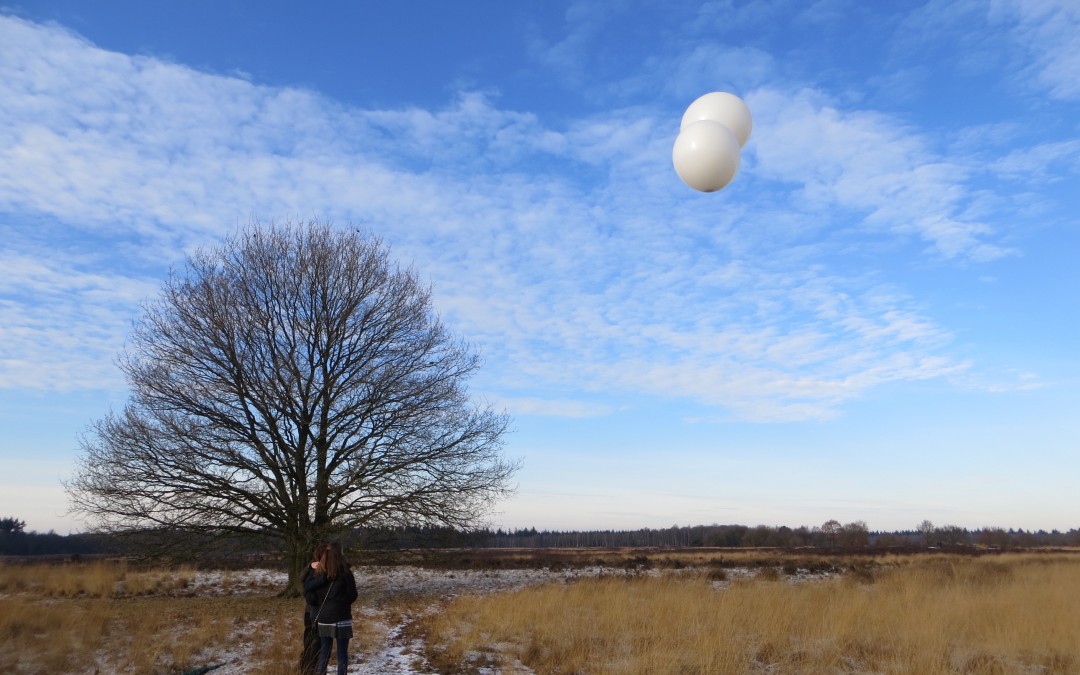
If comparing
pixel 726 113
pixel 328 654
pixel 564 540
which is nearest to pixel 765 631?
pixel 328 654

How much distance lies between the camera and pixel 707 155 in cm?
495

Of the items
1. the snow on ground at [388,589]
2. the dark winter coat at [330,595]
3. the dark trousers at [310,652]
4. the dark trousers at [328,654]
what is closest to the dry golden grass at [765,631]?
the snow on ground at [388,589]

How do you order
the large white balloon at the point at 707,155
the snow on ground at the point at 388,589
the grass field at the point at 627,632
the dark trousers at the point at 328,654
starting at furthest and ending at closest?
1. the snow on ground at the point at 388,589
2. the grass field at the point at 627,632
3. the dark trousers at the point at 328,654
4. the large white balloon at the point at 707,155

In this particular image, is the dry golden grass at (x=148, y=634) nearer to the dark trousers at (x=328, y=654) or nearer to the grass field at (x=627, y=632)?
the grass field at (x=627, y=632)

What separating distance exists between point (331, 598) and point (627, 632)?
473 cm

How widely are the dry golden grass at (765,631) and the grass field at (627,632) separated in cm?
3

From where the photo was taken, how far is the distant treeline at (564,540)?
55.1 feet

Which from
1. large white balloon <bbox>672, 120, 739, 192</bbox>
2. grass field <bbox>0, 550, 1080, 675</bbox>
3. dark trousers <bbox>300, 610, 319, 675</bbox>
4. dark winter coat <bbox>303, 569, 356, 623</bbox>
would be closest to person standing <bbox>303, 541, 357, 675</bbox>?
dark winter coat <bbox>303, 569, 356, 623</bbox>

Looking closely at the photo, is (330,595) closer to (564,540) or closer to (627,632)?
(627,632)

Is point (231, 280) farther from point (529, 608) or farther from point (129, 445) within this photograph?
point (529, 608)

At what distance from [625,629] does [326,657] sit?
474cm

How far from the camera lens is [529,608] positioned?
40.7 ft

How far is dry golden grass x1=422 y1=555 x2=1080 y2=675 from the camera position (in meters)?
8.73

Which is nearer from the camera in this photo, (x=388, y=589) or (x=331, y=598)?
(x=331, y=598)
